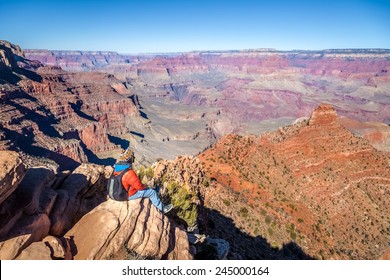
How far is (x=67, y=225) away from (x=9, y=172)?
4595 millimetres

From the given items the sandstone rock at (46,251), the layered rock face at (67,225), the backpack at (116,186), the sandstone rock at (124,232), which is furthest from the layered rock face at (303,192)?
the sandstone rock at (46,251)

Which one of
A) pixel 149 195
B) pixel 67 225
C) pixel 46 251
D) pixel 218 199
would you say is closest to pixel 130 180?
pixel 149 195

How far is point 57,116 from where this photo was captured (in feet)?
400

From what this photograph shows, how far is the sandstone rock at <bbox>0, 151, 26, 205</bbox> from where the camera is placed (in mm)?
8820

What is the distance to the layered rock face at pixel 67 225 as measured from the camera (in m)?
9.59

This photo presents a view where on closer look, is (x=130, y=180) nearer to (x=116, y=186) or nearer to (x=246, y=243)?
(x=116, y=186)

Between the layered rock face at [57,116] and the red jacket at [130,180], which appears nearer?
the red jacket at [130,180]

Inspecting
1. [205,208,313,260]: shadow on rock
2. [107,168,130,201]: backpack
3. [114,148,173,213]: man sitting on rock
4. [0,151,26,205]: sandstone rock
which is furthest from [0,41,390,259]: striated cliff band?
[107,168,130,201]: backpack

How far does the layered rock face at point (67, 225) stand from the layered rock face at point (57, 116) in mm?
72297

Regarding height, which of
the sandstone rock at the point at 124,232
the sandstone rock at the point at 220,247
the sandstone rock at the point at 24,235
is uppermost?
the sandstone rock at the point at 24,235

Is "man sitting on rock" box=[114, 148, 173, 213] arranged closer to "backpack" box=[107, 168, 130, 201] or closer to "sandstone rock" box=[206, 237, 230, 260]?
"backpack" box=[107, 168, 130, 201]

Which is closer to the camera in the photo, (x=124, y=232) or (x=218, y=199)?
(x=124, y=232)

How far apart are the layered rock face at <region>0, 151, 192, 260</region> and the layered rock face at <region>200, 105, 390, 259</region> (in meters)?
15.6

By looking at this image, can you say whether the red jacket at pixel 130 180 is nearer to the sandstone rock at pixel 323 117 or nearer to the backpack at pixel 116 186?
the backpack at pixel 116 186
